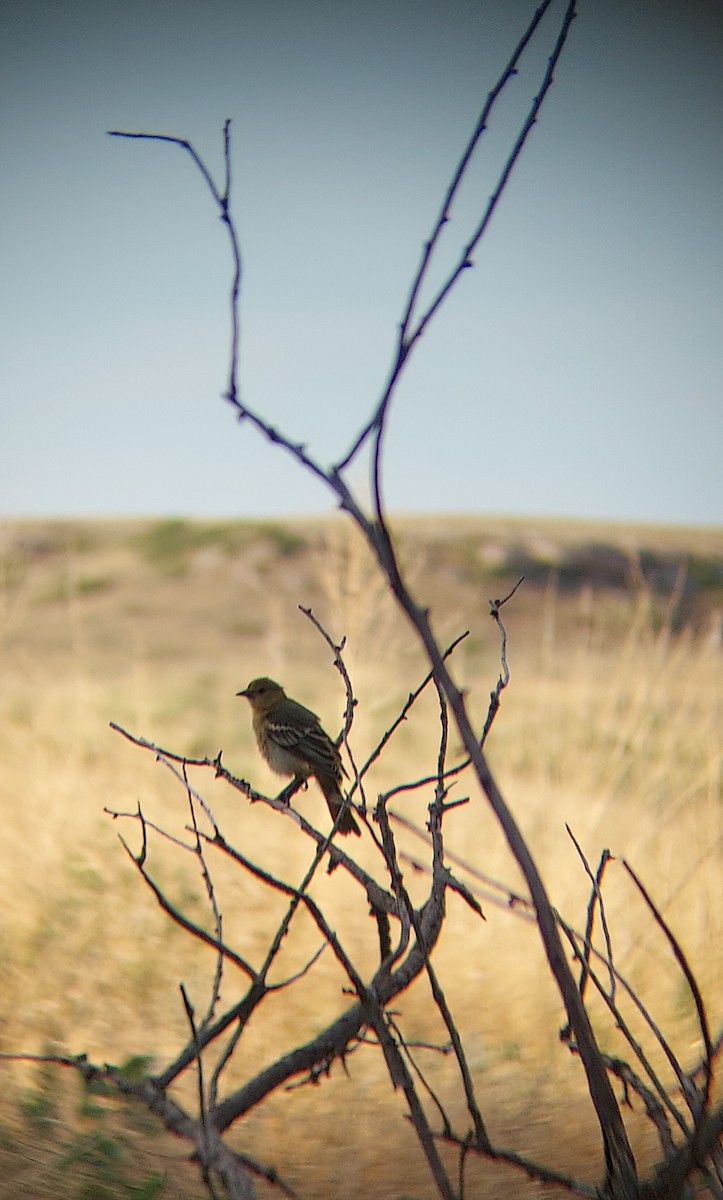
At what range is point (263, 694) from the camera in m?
3.31

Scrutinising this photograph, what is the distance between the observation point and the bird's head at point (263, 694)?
3.27 meters

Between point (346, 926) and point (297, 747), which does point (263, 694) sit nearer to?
point (297, 747)

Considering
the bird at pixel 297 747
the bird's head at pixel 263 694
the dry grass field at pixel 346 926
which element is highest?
the bird's head at pixel 263 694

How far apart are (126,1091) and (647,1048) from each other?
11.1ft

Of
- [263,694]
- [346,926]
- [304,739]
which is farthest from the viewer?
[346,926]

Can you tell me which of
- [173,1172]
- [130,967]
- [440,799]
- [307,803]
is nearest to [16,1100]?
[173,1172]

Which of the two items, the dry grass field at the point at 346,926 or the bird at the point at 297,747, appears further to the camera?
the dry grass field at the point at 346,926

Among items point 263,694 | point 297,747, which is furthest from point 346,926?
point 297,747

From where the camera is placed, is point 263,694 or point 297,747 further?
point 263,694

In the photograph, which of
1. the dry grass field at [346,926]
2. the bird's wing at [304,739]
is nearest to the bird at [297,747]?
the bird's wing at [304,739]

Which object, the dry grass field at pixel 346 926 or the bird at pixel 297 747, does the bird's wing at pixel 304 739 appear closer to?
the bird at pixel 297 747

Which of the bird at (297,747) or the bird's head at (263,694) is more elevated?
the bird's head at (263,694)

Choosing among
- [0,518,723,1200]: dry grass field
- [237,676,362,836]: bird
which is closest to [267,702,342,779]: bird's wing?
[237,676,362,836]: bird

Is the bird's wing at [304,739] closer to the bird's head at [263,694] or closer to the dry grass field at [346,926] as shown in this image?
the bird's head at [263,694]
